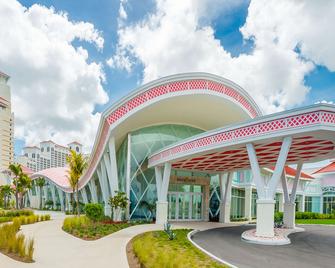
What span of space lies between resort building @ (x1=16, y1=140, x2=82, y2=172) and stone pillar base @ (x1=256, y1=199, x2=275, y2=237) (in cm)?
13702

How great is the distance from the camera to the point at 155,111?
24.5 m

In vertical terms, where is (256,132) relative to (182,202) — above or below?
above

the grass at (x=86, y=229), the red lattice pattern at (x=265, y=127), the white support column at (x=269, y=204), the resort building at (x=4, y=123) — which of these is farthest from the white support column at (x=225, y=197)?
the resort building at (x=4, y=123)

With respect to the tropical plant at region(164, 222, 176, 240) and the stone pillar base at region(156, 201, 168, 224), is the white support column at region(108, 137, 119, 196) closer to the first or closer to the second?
the stone pillar base at region(156, 201, 168, 224)

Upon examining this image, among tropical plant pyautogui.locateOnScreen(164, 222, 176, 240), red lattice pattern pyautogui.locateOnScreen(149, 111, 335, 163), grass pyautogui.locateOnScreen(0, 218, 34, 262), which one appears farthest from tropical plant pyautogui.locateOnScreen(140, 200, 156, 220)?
grass pyautogui.locateOnScreen(0, 218, 34, 262)

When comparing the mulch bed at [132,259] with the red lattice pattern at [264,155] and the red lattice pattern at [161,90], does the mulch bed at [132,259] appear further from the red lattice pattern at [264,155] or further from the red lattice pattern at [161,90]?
the red lattice pattern at [161,90]

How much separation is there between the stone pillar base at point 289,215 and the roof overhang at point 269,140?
3386 mm

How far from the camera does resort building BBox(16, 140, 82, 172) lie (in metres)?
147

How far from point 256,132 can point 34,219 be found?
18.8 m

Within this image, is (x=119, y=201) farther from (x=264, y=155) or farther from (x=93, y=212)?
(x=264, y=155)

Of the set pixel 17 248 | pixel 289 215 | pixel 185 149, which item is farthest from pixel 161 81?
pixel 17 248

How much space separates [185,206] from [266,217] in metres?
14.3

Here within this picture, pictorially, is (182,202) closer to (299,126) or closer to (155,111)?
(155,111)

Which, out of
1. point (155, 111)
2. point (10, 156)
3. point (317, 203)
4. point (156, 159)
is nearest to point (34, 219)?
point (156, 159)
